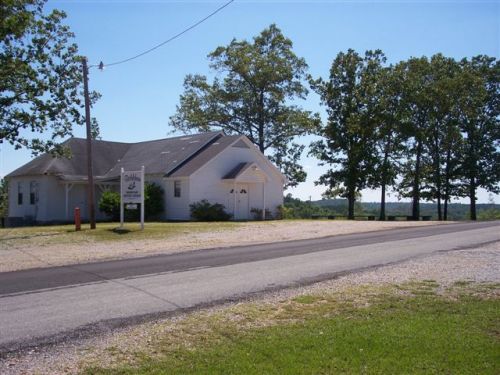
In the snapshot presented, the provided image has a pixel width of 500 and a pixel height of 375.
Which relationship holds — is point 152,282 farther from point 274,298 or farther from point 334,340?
point 334,340

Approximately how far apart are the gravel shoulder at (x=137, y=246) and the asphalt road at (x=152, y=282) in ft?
4.20

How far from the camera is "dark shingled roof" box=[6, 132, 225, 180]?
114 feet

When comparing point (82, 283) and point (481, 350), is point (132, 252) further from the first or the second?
point (481, 350)

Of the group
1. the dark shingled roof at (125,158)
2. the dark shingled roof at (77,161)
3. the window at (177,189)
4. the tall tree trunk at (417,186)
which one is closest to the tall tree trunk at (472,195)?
the tall tree trunk at (417,186)

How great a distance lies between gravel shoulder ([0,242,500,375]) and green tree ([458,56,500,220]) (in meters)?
36.1

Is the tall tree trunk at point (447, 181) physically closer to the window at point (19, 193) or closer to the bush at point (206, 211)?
the bush at point (206, 211)

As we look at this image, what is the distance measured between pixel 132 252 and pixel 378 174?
3340 centimetres

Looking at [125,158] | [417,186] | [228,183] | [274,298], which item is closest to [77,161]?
[125,158]

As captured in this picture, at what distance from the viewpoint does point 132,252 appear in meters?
17.3

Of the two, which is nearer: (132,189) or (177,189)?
(132,189)

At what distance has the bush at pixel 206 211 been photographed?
32469 millimetres

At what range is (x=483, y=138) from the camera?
51.4 metres

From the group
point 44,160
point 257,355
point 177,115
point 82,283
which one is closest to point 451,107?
point 177,115

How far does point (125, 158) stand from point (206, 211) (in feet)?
35.3
